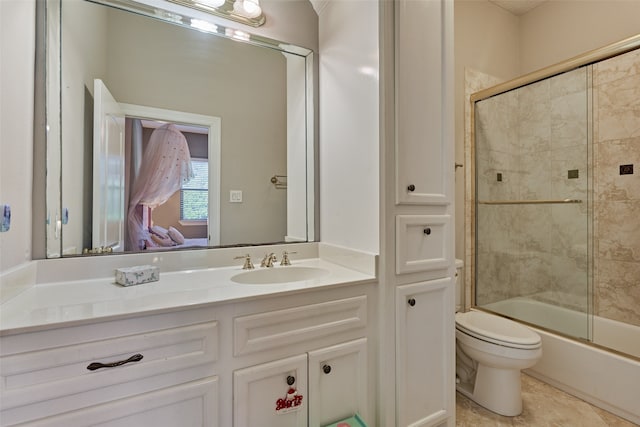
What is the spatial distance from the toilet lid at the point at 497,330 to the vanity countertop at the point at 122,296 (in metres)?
0.82

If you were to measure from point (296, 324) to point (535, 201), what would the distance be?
2209 millimetres

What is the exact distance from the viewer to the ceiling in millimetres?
2266

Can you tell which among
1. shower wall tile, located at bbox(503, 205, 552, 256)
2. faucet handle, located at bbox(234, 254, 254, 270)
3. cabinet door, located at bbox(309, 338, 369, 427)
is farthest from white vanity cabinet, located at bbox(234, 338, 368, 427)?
shower wall tile, located at bbox(503, 205, 552, 256)

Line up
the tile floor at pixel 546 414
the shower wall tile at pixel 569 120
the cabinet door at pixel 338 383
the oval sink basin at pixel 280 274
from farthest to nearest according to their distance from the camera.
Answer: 1. the shower wall tile at pixel 569 120
2. the tile floor at pixel 546 414
3. the oval sink basin at pixel 280 274
4. the cabinet door at pixel 338 383

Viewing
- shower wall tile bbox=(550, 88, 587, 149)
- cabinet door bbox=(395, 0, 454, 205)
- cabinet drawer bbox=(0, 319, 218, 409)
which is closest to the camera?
cabinet drawer bbox=(0, 319, 218, 409)

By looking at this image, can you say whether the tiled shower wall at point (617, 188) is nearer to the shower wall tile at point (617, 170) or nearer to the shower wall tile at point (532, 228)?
the shower wall tile at point (617, 170)

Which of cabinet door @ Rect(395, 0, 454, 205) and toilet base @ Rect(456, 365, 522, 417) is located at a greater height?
cabinet door @ Rect(395, 0, 454, 205)

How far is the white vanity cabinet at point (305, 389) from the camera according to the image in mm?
942

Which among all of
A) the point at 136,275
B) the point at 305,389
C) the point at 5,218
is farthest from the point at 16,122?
the point at 305,389

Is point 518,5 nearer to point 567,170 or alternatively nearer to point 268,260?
point 567,170

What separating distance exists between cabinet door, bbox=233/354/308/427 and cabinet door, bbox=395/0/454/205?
758mm

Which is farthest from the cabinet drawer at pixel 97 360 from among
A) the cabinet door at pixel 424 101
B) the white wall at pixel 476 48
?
the white wall at pixel 476 48

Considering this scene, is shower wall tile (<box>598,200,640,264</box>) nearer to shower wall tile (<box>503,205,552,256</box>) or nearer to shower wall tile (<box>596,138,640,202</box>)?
shower wall tile (<box>596,138,640,202</box>)

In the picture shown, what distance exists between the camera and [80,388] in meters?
0.73
